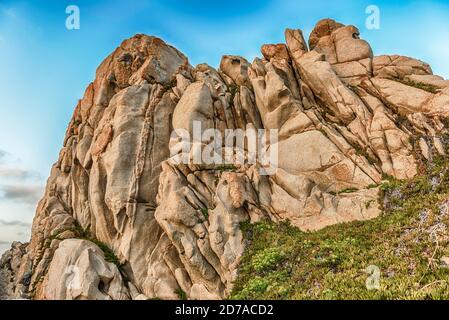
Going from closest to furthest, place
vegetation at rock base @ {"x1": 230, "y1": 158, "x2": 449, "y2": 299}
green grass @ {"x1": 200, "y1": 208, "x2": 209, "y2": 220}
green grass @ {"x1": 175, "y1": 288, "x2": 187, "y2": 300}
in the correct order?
vegetation at rock base @ {"x1": 230, "y1": 158, "x2": 449, "y2": 299} < green grass @ {"x1": 175, "y1": 288, "x2": 187, "y2": 300} < green grass @ {"x1": 200, "y1": 208, "x2": 209, "y2": 220}

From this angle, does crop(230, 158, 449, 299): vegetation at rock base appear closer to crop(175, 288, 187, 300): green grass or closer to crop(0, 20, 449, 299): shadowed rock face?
crop(0, 20, 449, 299): shadowed rock face

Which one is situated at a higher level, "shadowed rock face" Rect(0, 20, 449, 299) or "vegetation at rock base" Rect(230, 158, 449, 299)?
"shadowed rock face" Rect(0, 20, 449, 299)

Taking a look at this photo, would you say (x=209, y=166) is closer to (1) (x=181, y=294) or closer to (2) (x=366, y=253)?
(1) (x=181, y=294)

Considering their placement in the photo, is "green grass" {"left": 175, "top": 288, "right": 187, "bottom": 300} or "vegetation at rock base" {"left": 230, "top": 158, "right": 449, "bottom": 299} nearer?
"vegetation at rock base" {"left": 230, "top": 158, "right": 449, "bottom": 299}

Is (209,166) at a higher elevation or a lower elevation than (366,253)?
higher

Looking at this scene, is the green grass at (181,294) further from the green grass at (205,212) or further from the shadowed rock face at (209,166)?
the green grass at (205,212)

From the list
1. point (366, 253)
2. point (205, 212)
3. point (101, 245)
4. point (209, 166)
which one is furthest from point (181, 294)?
point (366, 253)

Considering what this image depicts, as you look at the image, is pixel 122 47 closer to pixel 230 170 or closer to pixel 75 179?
pixel 75 179

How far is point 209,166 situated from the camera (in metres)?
29.4

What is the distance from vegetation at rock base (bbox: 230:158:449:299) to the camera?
13.8 metres

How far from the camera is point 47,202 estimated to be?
123ft

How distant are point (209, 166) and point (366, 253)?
15.2 m

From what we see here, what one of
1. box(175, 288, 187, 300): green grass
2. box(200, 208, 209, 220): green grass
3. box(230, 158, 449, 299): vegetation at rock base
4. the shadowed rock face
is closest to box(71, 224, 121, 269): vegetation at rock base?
the shadowed rock face

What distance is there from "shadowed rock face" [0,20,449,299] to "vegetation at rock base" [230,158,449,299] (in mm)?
1488
